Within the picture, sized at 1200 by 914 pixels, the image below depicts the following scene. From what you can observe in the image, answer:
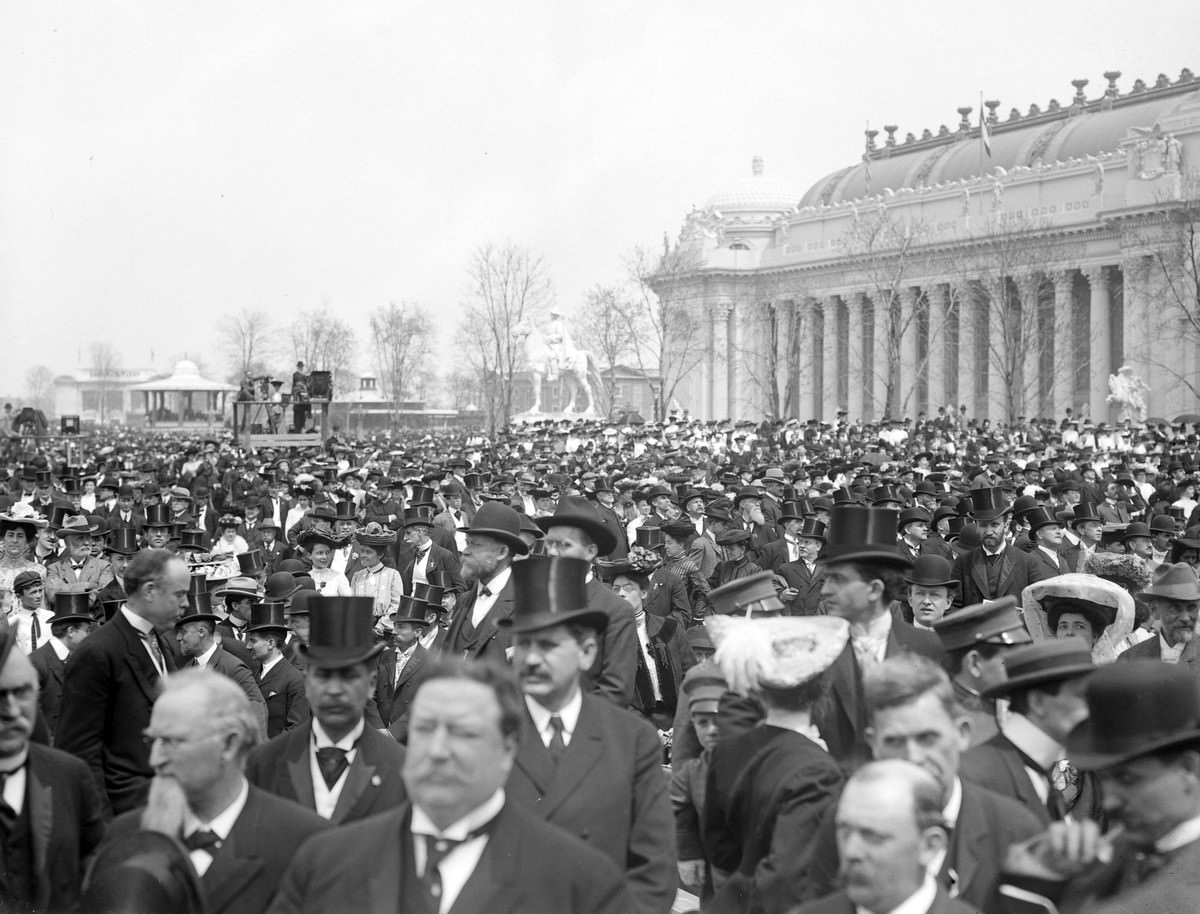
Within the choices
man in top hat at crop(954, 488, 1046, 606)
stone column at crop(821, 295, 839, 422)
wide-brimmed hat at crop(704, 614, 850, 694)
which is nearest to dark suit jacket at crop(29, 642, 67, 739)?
wide-brimmed hat at crop(704, 614, 850, 694)

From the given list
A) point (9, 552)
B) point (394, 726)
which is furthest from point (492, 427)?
point (394, 726)

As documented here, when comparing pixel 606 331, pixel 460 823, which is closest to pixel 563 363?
pixel 606 331

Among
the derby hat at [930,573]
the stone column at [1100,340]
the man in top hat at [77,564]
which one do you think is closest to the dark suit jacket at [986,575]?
the derby hat at [930,573]

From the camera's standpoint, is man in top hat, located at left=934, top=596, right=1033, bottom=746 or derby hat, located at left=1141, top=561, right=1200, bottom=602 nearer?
man in top hat, located at left=934, top=596, right=1033, bottom=746

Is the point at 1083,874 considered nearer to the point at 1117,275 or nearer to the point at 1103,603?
the point at 1103,603

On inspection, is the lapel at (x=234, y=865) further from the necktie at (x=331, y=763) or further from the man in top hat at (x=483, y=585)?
the man in top hat at (x=483, y=585)

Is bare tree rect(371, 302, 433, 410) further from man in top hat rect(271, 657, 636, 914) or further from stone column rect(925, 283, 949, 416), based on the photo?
man in top hat rect(271, 657, 636, 914)
